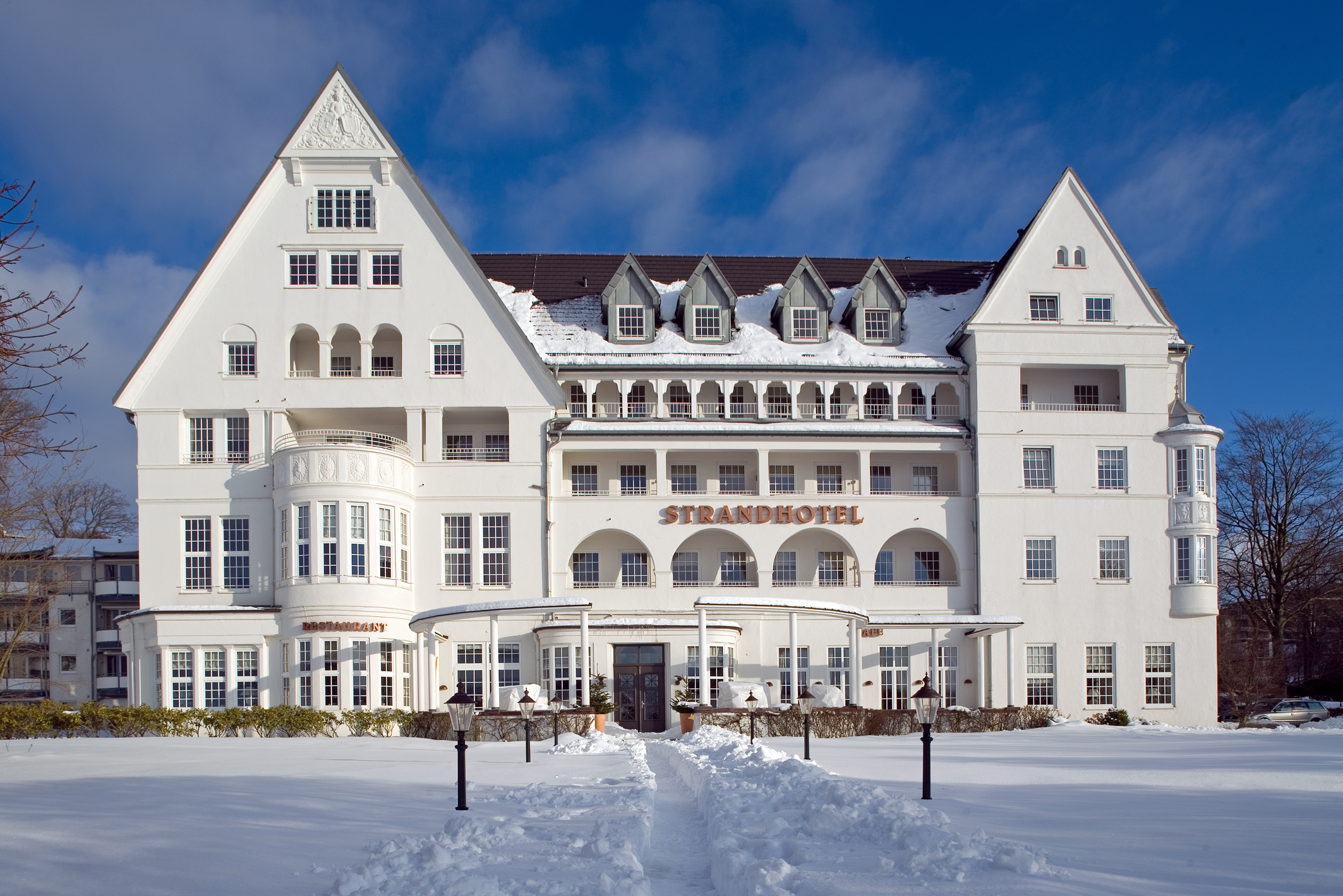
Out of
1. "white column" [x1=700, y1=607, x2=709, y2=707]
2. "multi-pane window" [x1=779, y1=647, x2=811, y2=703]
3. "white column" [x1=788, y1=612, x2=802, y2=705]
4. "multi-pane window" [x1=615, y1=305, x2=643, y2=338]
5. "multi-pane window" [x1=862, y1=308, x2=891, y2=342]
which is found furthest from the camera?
"multi-pane window" [x1=862, y1=308, x2=891, y2=342]

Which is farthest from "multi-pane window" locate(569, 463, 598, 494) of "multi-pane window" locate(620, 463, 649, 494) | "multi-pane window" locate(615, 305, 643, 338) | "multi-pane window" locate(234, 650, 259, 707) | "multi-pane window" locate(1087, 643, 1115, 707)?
"multi-pane window" locate(1087, 643, 1115, 707)

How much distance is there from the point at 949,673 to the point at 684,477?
12007 millimetres

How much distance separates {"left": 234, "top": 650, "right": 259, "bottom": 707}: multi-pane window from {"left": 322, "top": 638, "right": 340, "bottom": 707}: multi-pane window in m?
2.79

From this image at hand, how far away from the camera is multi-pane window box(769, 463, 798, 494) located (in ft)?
148

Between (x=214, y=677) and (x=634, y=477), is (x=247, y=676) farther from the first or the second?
(x=634, y=477)

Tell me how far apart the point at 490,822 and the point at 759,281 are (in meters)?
38.8

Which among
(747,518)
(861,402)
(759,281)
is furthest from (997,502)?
(759,281)

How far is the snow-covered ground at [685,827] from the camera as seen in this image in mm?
9828

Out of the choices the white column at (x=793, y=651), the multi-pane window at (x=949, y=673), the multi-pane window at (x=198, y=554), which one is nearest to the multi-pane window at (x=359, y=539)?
the multi-pane window at (x=198, y=554)

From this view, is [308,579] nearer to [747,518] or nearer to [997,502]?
[747,518]

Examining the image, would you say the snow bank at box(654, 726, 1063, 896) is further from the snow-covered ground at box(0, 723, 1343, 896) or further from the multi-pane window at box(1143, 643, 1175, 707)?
the multi-pane window at box(1143, 643, 1175, 707)

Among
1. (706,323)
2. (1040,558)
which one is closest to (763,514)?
(706,323)

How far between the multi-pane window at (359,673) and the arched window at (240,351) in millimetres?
10374

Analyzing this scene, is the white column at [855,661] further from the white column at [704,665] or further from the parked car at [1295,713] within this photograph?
the parked car at [1295,713]
